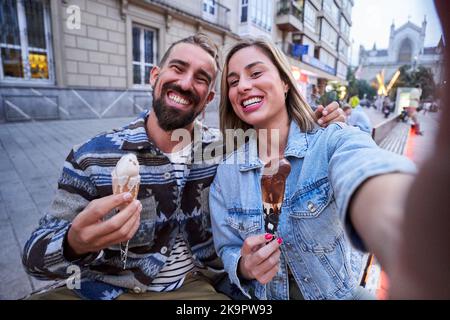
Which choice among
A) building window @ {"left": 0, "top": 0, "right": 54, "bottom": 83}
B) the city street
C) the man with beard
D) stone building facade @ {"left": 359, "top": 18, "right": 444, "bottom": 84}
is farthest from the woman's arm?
building window @ {"left": 0, "top": 0, "right": 54, "bottom": 83}

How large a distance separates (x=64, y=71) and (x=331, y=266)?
9.09m

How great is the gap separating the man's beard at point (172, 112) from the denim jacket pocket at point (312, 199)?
74cm

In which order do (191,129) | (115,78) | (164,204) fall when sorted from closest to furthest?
(164,204) → (191,129) → (115,78)

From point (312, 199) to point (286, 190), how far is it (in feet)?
0.40

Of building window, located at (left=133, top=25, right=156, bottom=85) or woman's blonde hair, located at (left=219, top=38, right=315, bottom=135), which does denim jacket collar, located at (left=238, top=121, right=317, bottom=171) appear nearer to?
woman's blonde hair, located at (left=219, top=38, right=315, bottom=135)

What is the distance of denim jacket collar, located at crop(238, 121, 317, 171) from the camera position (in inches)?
45.0

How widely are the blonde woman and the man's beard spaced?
175 mm

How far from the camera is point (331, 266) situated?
108 centimetres

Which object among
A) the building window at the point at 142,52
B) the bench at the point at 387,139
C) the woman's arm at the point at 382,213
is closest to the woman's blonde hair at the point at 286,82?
the woman's arm at the point at 382,213

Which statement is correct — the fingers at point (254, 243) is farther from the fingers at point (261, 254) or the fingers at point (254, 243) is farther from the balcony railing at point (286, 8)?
the balcony railing at point (286, 8)

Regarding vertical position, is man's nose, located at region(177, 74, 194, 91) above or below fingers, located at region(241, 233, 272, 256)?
above

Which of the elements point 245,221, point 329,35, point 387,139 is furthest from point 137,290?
point 387,139
